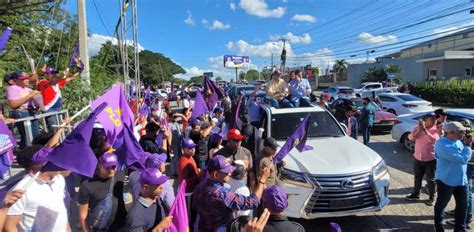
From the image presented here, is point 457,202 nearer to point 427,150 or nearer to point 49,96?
point 427,150

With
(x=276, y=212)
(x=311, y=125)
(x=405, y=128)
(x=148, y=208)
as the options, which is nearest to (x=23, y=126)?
(x=148, y=208)

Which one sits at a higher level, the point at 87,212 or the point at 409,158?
the point at 87,212

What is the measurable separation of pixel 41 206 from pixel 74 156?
45 centimetres

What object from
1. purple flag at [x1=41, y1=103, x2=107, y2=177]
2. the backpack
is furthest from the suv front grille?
purple flag at [x1=41, y1=103, x2=107, y2=177]

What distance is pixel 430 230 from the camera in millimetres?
4855

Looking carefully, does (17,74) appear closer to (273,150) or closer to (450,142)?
(273,150)

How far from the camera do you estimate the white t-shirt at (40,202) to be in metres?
2.56

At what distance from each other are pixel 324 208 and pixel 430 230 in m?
1.65

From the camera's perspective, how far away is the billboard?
71.3 metres

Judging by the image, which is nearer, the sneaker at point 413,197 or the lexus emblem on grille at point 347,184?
the lexus emblem on grille at point 347,184

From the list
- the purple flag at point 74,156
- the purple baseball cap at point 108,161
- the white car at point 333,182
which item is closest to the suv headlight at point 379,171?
the white car at point 333,182

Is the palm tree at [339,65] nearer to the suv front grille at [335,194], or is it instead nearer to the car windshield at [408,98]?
the car windshield at [408,98]

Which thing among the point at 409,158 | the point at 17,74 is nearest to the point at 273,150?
the point at 17,74

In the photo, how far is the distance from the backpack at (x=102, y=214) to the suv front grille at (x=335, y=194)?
256 centimetres
